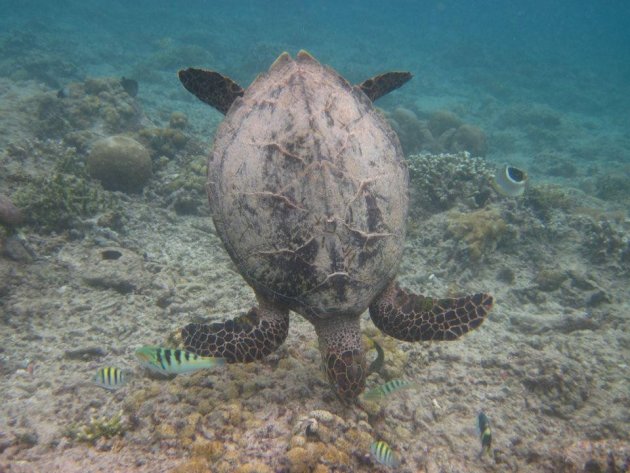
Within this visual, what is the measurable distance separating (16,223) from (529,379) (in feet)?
27.6

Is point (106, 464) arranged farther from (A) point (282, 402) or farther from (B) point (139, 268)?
(B) point (139, 268)

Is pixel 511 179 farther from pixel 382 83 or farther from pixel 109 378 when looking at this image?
pixel 109 378

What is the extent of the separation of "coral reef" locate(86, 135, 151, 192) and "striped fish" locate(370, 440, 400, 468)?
8.57m

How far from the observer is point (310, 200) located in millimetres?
3287

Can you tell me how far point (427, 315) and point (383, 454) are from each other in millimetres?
1423

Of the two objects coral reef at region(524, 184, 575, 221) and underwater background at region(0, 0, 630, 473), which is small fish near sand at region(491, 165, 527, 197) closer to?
underwater background at region(0, 0, 630, 473)

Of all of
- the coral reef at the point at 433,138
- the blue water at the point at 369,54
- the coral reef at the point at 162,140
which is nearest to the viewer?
the coral reef at the point at 162,140

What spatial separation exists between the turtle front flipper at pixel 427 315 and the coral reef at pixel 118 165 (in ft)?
25.3

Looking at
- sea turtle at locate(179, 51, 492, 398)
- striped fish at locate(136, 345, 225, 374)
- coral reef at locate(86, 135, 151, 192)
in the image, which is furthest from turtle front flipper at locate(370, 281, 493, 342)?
coral reef at locate(86, 135, 151, 192)

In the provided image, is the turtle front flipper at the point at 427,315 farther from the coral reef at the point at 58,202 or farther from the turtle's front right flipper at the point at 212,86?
the coral reef at the point at 58,202

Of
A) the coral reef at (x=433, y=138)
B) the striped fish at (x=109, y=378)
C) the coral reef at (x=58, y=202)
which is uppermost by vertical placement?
the coral reef at (x=433, y=138)

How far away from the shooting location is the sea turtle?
3328 millimetres

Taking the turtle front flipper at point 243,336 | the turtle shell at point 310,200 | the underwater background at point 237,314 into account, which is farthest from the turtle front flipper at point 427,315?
the turtle front flipper at point 243,336

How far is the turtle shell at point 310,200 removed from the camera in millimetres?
3309
